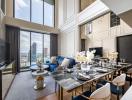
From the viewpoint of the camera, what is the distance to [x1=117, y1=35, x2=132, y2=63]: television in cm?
437

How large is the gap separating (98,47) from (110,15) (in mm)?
1571

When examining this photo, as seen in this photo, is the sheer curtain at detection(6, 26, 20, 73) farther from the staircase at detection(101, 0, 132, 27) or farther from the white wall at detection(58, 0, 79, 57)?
the staircase at detection(101, 0, 132, 27)

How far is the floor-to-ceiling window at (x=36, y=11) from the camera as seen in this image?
21.6 ft

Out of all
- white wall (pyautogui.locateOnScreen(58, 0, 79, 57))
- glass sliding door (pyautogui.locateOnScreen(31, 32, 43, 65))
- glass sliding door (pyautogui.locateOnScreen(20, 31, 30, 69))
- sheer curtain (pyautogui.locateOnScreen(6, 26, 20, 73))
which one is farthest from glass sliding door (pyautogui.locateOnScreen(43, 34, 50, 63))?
sheer curtain (pyautogui.locateOnScreen(6, 26, 20, 73))

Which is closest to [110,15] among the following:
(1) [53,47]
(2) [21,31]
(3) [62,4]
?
(3) [62,4]

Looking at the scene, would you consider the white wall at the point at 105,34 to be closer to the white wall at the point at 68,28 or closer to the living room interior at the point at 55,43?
the living room interior at the point at 55,43

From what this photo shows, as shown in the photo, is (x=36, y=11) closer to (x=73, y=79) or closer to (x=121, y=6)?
(x=73, y=79)

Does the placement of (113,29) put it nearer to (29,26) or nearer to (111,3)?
(111,3)

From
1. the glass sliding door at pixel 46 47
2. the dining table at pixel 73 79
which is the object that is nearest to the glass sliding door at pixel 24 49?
the glass sliding door at pixel 46 47

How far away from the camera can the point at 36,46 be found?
7.41 metres

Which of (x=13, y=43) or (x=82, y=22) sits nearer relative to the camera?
(x=82, y=22)

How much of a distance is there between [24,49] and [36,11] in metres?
2.68

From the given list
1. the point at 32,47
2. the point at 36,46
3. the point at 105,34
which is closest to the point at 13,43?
the point at 32,47

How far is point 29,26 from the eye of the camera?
21.8 ft
